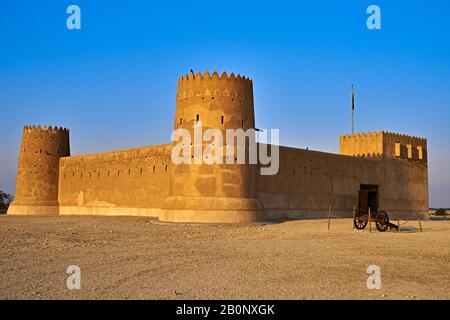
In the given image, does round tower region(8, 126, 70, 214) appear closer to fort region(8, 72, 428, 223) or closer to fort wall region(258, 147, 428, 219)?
fort region(8, 72, 428, 223)

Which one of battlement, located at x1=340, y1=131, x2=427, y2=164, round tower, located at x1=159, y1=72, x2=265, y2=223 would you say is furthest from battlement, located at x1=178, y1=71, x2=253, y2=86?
battlement, located at x1=340, y1=131, x2=427, y2=164

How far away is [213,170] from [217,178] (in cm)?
35

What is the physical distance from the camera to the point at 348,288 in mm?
6746

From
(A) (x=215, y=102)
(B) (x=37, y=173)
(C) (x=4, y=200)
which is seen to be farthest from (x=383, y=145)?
(C) (x=4, y=200)

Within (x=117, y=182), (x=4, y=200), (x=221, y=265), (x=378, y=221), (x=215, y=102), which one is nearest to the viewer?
(x=221, y=265)

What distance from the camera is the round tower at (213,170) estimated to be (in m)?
18.8

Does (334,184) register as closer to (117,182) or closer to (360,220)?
(360,220)

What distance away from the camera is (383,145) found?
2905 centimetres

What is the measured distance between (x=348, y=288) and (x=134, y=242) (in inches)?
263

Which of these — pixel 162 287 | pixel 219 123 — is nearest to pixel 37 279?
pixel 162 287

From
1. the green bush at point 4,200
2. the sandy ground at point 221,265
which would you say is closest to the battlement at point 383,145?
the sandy ground at point 221,265

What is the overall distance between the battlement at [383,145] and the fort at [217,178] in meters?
0.06
